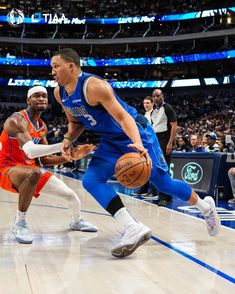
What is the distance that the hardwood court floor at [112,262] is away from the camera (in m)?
2.54

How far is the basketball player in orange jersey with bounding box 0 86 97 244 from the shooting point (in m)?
3.70

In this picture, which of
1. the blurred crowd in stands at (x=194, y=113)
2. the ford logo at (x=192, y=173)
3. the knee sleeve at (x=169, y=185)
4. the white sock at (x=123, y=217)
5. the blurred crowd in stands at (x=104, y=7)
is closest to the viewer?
the white sock at (x=123, y=217)

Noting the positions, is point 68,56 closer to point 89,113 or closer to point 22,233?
point 89,113

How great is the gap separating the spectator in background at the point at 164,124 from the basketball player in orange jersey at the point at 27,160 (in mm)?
2495

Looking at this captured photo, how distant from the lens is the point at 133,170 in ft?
10.1

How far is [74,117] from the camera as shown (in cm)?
385

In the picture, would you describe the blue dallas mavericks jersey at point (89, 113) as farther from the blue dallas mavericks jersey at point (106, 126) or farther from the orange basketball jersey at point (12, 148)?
the orange basketball jersey at point (12, 148)

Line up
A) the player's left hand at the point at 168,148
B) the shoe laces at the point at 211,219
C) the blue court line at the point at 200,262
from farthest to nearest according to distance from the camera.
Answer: the player's left hand at the point at 168,148 < the shoe laces at the point at 211,219 < the blue court line at the point at 200,262

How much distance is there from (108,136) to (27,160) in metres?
1.06

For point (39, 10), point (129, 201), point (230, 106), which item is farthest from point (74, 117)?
point (39, 10)

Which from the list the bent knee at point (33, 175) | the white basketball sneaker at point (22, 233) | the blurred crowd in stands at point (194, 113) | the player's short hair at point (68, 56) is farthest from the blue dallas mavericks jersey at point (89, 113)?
the blurred crowd in stands at point (194, 113)

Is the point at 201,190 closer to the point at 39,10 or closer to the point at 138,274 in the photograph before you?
the point at 138,274

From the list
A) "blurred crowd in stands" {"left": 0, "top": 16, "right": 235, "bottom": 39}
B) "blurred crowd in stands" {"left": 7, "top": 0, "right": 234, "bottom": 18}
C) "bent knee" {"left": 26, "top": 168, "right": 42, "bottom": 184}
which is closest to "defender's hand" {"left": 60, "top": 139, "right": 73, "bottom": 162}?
"bent knee" {"left": 26, "top": 168, "right": 42, "bottom": 184}

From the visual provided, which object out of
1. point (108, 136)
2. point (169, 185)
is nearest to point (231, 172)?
point (169, 185)
